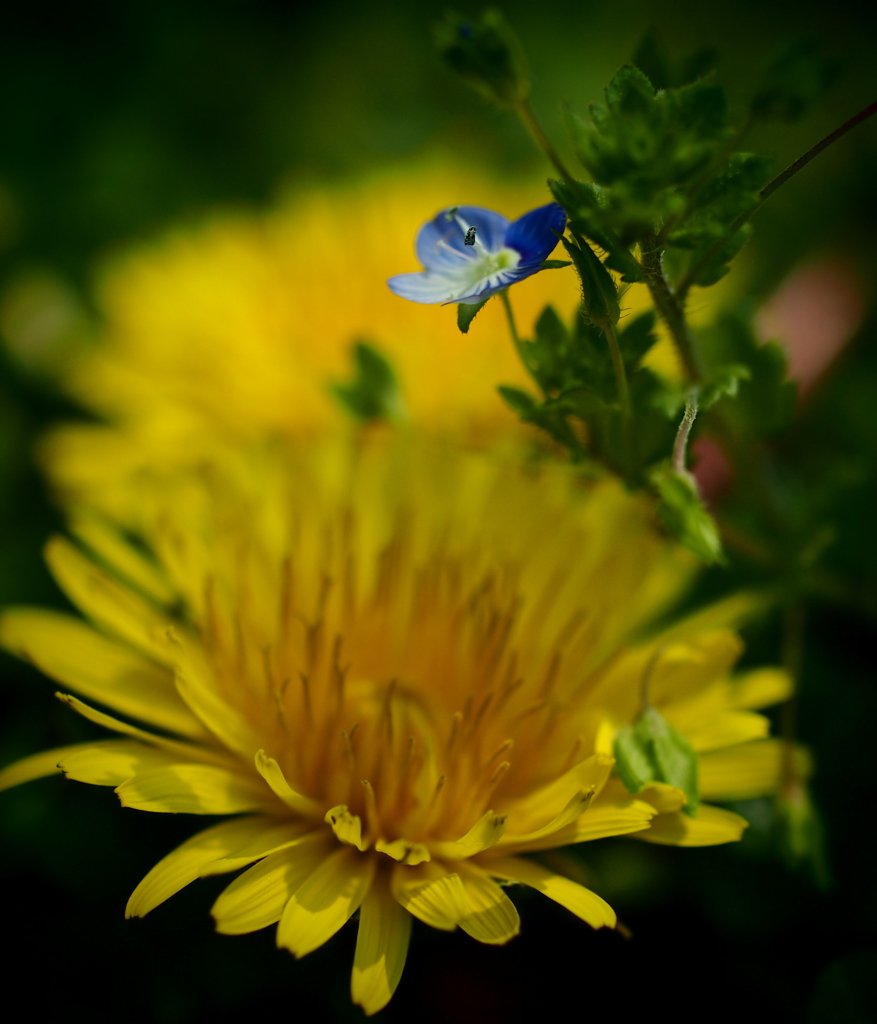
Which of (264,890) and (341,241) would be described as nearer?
(264,890)

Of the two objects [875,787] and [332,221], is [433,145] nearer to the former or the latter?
[332,221]

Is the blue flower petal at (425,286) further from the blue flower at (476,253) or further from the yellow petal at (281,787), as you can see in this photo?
the yellow petal at (281,787)

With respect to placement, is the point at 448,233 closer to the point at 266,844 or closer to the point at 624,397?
the point at 624,397

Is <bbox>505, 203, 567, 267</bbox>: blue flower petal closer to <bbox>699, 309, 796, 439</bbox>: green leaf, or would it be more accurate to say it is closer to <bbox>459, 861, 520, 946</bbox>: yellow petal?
<bbox>699, 309, 796, 439</bbox>: green leaf

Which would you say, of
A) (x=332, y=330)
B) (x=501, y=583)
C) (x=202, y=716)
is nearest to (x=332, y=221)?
(x=332, y=330)

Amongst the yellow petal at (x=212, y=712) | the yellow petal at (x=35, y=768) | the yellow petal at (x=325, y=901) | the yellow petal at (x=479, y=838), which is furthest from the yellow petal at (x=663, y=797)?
the yellow petal at (x=35, y=768)

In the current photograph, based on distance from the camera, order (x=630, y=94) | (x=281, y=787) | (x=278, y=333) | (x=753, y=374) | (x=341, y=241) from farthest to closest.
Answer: (x=341, y=241), (x=278, y=333), (x=753, y=374), (x=281, y=787), (x=630, y=94)

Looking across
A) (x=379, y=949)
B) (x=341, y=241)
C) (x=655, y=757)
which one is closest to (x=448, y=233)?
(x=655, y=757)
